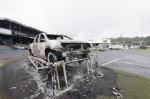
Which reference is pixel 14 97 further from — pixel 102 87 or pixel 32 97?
pixel 102 87

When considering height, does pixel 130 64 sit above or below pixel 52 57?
below

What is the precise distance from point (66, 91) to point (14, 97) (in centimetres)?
139

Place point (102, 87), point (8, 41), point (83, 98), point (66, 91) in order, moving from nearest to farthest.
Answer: point (83, 98) < point (66, 91) < point (102, 87) < point (8, 41)

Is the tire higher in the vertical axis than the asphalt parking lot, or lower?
higher

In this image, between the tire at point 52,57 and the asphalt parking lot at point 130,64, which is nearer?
the tire at point 52,57

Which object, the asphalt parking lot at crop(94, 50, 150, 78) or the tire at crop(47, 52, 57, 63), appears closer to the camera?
Answer: the tire at crop(47, 52, 57, 63)

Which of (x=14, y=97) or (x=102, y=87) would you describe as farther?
(x=102, y=87)

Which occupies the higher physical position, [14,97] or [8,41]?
[8,41]

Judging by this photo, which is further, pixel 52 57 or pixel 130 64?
pixel 130 64

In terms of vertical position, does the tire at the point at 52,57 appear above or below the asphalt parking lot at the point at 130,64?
above

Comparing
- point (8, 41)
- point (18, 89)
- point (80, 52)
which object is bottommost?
point (18, 89)

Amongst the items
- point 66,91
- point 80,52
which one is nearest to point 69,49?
point 80,52

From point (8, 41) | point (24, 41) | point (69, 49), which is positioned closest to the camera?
point (69, 49)

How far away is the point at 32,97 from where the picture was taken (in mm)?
2295
